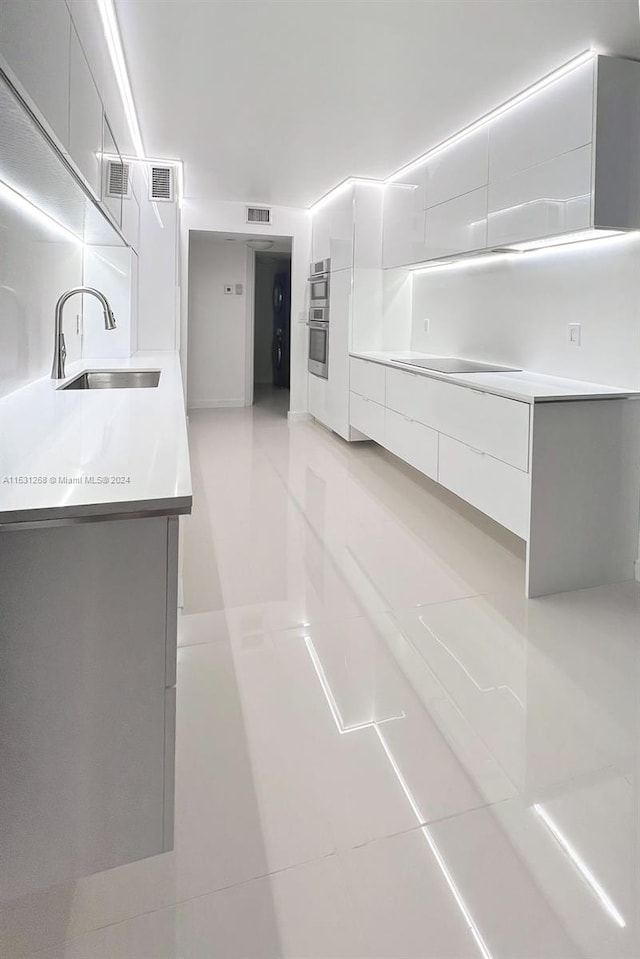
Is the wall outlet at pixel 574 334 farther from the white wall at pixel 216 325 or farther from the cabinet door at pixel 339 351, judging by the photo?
the white wall at pixel 216 325

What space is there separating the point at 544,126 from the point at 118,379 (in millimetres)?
2488

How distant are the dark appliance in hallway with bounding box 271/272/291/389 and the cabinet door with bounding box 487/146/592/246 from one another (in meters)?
6.51

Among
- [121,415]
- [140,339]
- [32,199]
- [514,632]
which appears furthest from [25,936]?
[140,339]

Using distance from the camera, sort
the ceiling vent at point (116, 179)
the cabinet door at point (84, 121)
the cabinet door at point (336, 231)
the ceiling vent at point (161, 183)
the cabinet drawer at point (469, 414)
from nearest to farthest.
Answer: the cabinet door at point (84, 121) < the ceiling vent at point (116, 179) < the cabinet drawer at point (469, 414) < the ceiling vent at point (161, 183) < the cabinet door at point (336, 231)

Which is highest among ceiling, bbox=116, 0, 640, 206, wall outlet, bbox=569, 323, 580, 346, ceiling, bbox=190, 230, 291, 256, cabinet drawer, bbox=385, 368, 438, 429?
ceiling, bbox=190, 230, 291, 256

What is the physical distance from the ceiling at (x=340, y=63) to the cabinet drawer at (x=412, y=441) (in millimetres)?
1815

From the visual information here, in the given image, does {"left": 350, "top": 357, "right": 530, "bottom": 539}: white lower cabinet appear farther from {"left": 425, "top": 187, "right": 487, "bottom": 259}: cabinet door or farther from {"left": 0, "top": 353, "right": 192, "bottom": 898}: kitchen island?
{"left": 0, "top": 353, "right": 192, "bottom": 898}: kitchen island

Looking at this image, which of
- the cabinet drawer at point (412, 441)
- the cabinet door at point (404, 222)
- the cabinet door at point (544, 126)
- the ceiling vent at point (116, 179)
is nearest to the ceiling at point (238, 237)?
the cabinet door at point (404, 222)

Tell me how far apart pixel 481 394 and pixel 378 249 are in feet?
9.41

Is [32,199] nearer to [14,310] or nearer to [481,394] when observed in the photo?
[14,310]

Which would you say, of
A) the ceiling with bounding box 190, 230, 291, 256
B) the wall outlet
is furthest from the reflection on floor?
the ceiling with bounding box 190, 230, 291, 256

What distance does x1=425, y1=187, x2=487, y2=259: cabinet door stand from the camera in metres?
3.58

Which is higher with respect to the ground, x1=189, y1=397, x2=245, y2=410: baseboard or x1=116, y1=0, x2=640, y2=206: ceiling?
x1=116, y1=0, x2=640, y2=206: ceiling

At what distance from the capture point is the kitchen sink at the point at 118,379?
10.3ft
